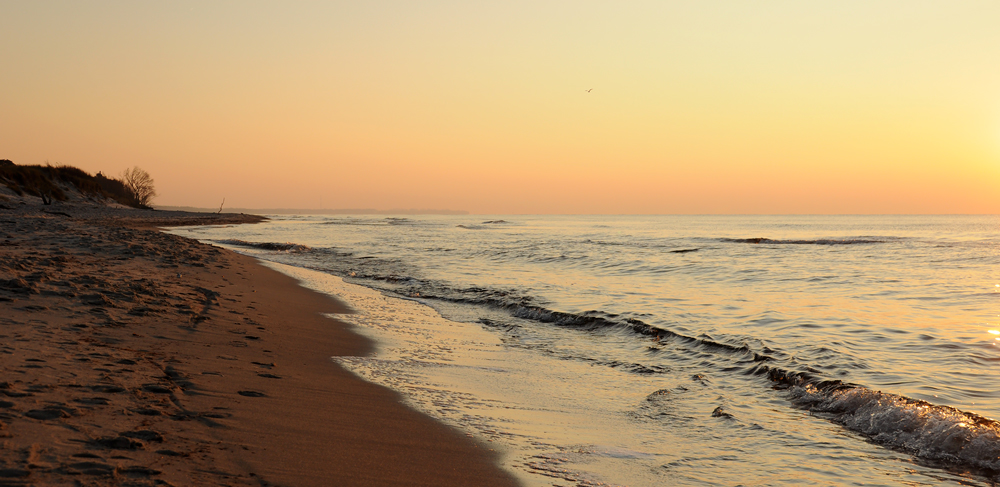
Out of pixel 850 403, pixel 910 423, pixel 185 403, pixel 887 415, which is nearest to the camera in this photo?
pixel 185 403

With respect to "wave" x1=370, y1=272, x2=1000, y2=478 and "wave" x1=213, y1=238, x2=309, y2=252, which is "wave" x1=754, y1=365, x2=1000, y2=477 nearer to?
"wave" x1=370, y1=272, x2=1000, y2=478

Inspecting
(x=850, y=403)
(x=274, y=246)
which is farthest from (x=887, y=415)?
(x=274, y=246)

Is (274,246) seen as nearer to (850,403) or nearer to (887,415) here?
(850,403)

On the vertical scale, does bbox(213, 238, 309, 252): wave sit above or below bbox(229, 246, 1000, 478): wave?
above

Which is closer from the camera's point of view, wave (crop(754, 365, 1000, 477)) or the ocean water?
the ocean water

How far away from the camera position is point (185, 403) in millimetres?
4582

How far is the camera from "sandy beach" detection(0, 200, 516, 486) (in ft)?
11.3

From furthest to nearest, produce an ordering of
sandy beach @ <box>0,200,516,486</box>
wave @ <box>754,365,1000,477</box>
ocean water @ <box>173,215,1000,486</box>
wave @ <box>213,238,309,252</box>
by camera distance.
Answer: wave @ <box>213,238,309,252</box>, wave @ <box>754,365,1000,477</box>, ocean water @ <box>173,215,1000,486</box>, sandy beach @ <box>0,200,516,486</box>

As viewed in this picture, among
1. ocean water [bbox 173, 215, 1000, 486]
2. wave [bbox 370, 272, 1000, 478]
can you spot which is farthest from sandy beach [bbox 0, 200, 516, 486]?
wave [bbox 370, 272, 1000, 478]

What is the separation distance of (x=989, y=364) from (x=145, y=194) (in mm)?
93118

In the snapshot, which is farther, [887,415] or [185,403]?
[887,415]

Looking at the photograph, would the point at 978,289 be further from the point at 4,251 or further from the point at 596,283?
the point at 4,251

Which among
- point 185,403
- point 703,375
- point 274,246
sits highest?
point 274,246

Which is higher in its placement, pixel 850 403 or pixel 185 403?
pixel 185 403
